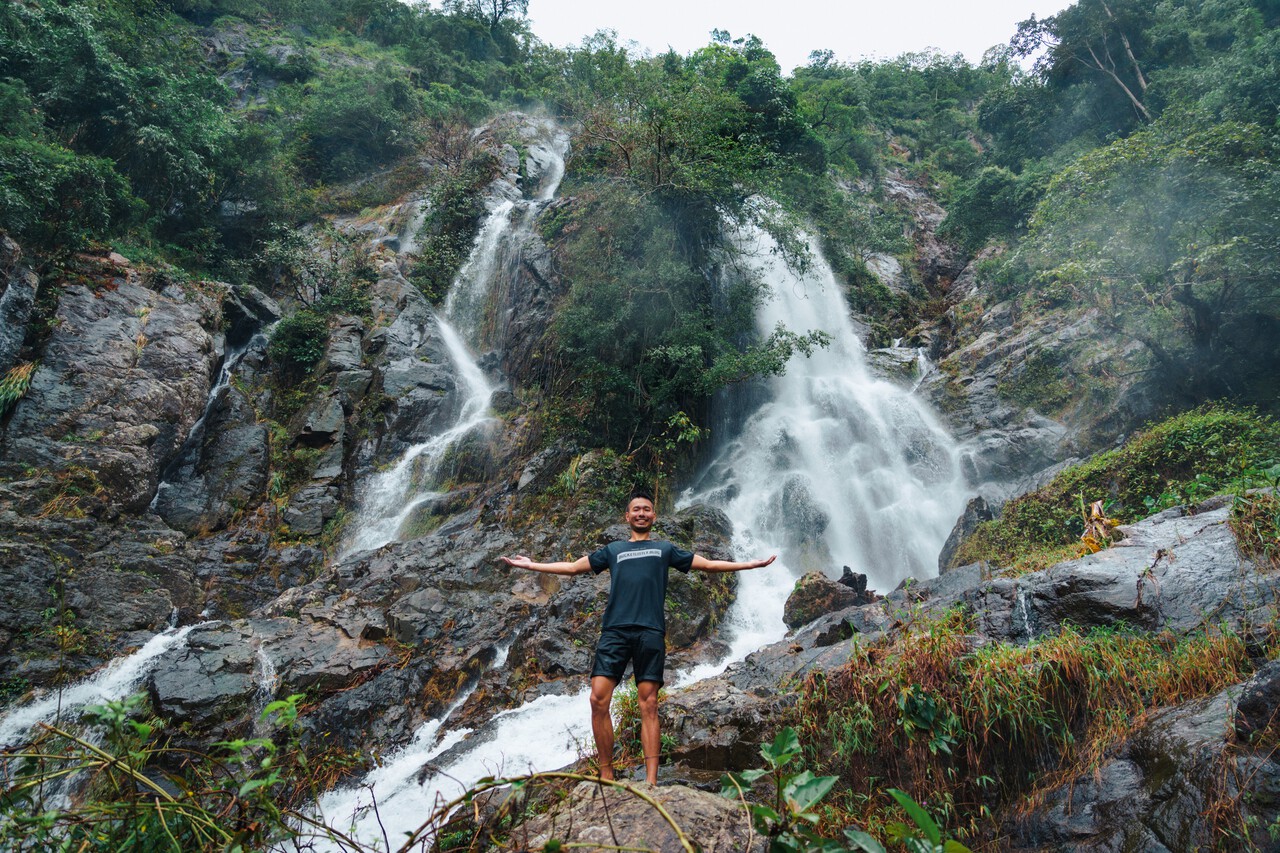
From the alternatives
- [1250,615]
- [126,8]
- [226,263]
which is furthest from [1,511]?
[126,8]

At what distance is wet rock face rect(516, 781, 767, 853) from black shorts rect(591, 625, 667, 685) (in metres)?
0.57

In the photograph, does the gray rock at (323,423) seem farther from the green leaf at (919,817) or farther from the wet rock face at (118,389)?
the green leaf at (919,817)

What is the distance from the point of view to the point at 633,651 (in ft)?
10.8

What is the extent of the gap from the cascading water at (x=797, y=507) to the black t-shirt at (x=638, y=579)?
3.01 m

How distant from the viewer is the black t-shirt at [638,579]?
3.31 m

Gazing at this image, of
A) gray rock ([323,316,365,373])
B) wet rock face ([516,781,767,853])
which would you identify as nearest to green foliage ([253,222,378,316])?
gray rock ([323,316,365,373])

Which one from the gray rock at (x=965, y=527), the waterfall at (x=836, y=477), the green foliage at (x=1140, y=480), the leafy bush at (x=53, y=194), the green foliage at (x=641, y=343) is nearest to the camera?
the green foliage at (x=1140, y=480)

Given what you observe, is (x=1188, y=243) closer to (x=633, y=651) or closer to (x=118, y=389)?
(x=633, y=651)

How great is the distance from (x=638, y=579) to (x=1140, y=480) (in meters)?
9.07

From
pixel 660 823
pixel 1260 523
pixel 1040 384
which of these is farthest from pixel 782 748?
pixel 1040 384

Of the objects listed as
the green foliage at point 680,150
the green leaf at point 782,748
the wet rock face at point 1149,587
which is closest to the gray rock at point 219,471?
the green foliage at point 680,150

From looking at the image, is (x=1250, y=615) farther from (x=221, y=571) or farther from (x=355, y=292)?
(x=355, y=292)

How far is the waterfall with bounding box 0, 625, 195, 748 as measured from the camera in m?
6.51

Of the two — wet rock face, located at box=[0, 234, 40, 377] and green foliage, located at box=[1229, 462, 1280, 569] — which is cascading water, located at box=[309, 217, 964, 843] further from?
wet rock face, located at box=[0, 234, 40, 377]
